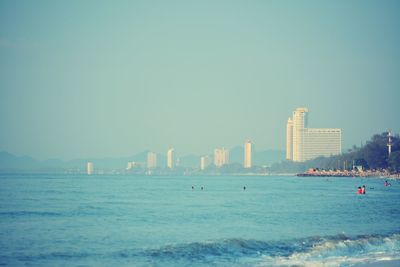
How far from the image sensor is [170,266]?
65.2ft

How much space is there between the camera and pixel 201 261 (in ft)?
68.7

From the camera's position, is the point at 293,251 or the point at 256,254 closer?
the point at 256,254

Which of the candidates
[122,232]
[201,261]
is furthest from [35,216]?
[201,261]

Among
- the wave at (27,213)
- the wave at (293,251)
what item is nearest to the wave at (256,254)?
the wave at (293,251)

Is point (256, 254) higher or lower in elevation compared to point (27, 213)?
lower

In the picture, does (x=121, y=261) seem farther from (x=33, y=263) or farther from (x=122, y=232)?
(x=122, y=232)

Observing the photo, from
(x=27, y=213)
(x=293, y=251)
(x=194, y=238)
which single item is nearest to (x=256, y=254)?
(x=293, y=251)

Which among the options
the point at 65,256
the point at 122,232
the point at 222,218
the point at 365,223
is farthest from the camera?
the point at 222,218

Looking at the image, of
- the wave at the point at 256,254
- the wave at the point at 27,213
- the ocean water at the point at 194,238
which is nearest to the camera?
the wave at the point at 256,254

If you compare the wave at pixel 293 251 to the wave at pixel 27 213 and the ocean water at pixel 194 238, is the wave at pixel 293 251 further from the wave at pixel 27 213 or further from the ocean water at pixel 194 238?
the wave at pixel 27 213

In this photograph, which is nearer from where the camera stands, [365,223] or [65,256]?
[65,256]

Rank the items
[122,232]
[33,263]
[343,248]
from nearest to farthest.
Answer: [33,263] → [343,248] → [122,232]

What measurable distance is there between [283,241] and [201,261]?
6475 millimetres

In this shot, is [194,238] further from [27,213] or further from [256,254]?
[27,213]
